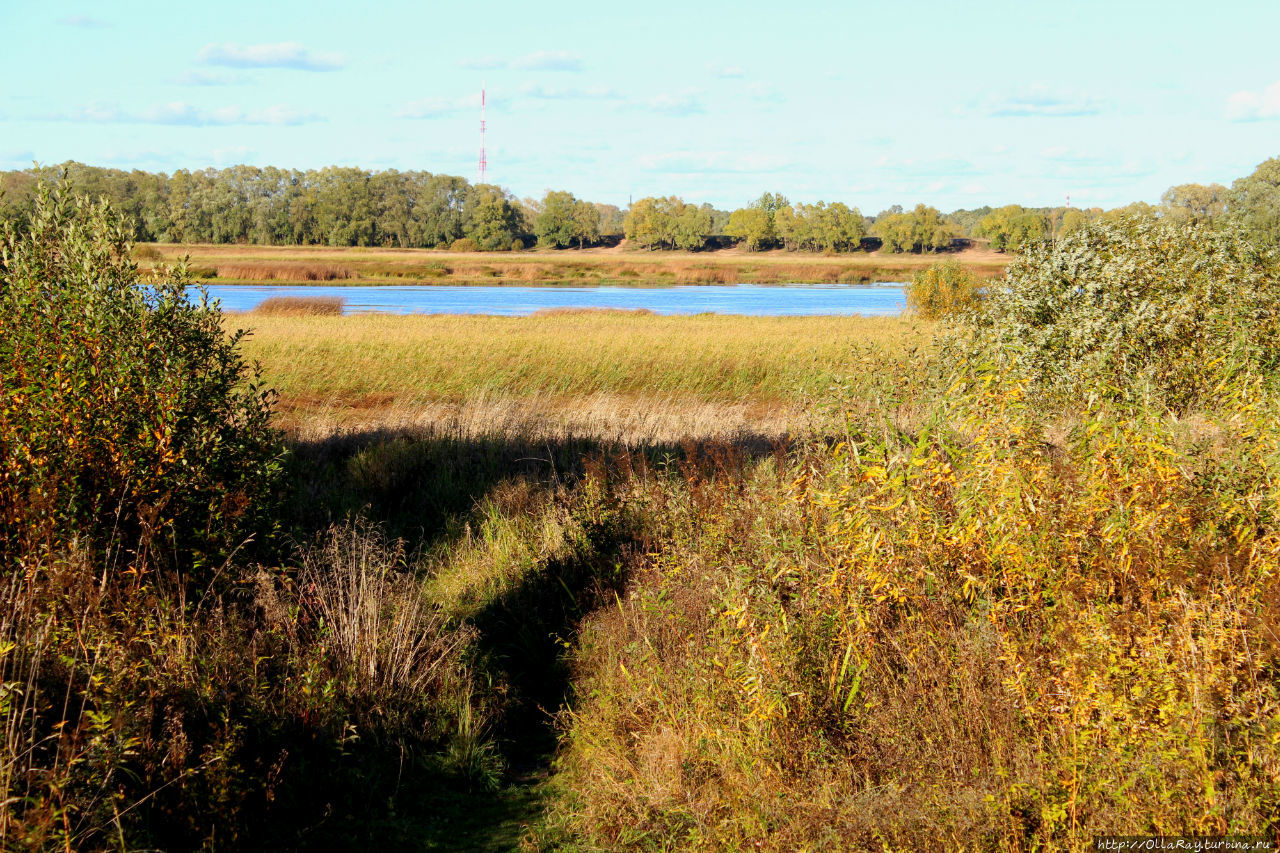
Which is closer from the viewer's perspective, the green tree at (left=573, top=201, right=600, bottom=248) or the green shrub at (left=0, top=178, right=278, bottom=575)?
the green shrub at (left=0, top=178, right=278, bottom=575)

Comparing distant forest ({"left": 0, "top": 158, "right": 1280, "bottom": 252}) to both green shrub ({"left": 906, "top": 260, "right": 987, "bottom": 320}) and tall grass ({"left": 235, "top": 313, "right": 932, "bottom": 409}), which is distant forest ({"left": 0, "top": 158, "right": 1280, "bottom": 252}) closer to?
green shrub ({"left": 906, "top": 260, "right": 987, "bottom": 320})

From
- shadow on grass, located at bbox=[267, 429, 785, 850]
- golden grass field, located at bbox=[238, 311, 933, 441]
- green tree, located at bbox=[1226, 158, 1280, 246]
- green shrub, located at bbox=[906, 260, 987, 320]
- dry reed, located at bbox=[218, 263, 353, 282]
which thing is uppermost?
green tree, located at bbox=[1226, 158, 1280, 246]

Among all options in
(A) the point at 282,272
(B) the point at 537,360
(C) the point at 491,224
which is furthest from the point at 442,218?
(B) the point at 537,360

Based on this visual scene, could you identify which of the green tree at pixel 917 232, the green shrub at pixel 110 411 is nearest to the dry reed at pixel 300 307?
the green shrub at pixel 110 411

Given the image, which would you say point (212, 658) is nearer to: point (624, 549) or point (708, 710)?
point (708, 710)

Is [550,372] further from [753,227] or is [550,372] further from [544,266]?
[753,227]

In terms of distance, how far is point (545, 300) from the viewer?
6919 centimetres

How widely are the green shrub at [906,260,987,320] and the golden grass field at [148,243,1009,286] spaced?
35503mm

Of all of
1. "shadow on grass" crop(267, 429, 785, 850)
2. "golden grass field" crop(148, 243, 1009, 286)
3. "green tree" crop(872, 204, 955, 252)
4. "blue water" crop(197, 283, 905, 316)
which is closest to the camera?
"shadow on grass" crop(267, 429, 785, 850)

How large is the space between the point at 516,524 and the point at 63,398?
194 inches

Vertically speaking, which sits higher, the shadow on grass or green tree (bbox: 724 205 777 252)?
green tree (bbox: 724 205 777 252)

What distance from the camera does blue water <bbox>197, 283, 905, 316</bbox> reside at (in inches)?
2146

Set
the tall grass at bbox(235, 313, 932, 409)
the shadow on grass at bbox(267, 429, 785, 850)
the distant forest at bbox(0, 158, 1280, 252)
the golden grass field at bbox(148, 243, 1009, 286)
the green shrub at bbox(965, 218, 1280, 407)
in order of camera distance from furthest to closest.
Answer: the distant forest at bbox(0, 158, 1280, 252) < the golden grass field at bbox(148, 243, 1009, 286) < the tall grass at bbox(235, 313, 932, 409) < the green shrub at bbox(965, 218, 1280, 407) < the shadow on grass at bbox(267, 429, 785, 850)

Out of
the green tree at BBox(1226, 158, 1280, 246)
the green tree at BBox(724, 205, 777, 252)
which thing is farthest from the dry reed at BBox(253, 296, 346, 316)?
the green tree at BBox(724, 205, 777, 252)
